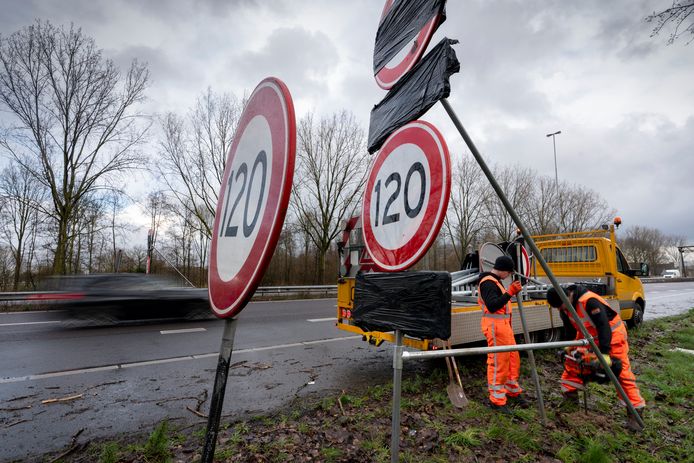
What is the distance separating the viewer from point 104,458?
2.61 m

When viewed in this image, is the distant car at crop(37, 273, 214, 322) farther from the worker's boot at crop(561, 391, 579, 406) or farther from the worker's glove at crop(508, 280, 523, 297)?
the worker's boot at crop(561, 391, 579, 406)

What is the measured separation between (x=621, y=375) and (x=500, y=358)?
115 centimetres

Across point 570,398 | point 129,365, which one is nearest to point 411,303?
point 570,398

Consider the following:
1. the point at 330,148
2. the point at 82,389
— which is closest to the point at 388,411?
the point at 82,389

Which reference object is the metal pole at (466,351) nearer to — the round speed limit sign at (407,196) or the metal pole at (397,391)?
the metal pole at (397,391)

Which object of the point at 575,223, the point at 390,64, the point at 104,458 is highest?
the point at 575,223

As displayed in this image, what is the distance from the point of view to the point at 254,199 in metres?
1.19

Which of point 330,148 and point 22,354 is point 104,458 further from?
point 330,148

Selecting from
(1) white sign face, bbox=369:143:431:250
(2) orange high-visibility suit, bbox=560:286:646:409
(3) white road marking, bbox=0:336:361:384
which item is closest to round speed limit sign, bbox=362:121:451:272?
(1) white sign face, bbox=369:143:431:250

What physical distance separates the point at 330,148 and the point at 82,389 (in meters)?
20.2

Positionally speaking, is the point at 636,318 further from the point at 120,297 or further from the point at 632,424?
the point at 120,297

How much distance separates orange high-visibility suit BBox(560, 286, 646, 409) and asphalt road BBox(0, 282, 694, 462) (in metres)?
2.17

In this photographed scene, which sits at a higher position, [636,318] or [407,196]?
[407,196]

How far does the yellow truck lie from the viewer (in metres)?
4.95
